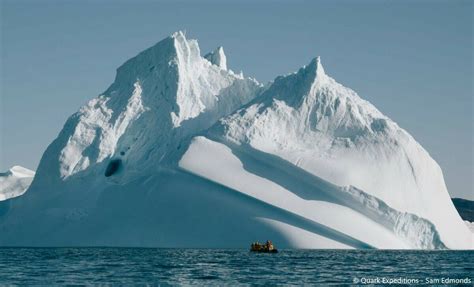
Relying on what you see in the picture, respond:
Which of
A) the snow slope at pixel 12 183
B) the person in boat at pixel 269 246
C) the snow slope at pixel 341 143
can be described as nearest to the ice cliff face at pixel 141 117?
the snow slope at pixel 341 143

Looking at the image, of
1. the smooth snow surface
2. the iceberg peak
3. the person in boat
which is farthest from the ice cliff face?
the person in boat

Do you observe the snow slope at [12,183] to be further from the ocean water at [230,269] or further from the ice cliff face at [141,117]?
the ocean water at [230,269]

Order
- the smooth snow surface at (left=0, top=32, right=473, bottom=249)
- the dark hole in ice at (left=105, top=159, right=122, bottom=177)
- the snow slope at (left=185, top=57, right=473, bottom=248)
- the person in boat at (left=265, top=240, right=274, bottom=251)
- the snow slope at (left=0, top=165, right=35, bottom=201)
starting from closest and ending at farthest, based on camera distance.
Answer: the person in boat at (left=265, top=240, right=274, bottom=251) → the smooth snow surface at (left=0, top=32, right=473, bottom=249) → the snow slope at (left=185, top=57, right=473, bottom=248) → the dark hole in ice at (left=105, top=159, right=122, bottom=177) → the snow slope at (left=0, top=165, right=35, bottom=201)

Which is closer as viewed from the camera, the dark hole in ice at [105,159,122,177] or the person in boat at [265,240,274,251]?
the person in boat at [265,240,274,251]

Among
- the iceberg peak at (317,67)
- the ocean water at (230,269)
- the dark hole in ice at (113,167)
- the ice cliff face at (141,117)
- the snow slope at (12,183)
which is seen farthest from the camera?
the snow slope at (12,183)

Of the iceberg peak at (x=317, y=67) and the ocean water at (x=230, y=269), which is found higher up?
the iceberg peak at (x=317, y=67)

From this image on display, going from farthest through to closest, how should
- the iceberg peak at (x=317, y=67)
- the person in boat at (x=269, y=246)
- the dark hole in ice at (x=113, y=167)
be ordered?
the dark hole in ice at (x=113, y=167) < the iceberg peak at (x=317, y=67) < the person in boat at (x=269, y=246)

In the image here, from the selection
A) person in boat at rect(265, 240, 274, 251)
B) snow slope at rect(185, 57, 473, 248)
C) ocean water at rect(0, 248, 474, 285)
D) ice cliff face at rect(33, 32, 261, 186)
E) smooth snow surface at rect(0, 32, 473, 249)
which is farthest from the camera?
ice cliff face at rect(33, 32, 261, 186)

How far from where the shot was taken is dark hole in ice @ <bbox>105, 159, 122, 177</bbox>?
48794 mm

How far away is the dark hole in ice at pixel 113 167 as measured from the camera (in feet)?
160

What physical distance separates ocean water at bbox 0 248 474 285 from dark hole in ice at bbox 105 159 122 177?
12.2 metres

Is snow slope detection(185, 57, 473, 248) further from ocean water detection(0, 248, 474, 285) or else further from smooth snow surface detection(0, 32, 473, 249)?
ocean water detection(0, 248, 474, 285)

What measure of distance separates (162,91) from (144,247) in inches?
484

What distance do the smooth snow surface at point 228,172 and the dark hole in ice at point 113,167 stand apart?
70 mm
